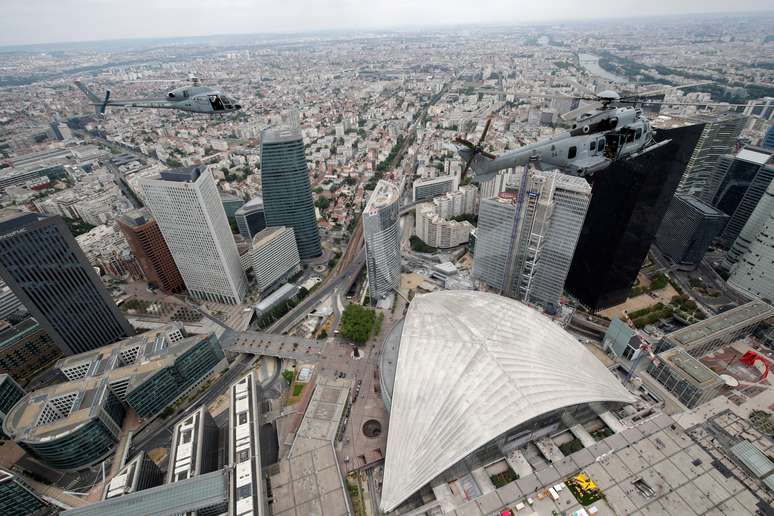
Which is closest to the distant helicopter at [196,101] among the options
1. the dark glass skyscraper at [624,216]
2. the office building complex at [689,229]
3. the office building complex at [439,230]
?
the office building complex at [439,230]

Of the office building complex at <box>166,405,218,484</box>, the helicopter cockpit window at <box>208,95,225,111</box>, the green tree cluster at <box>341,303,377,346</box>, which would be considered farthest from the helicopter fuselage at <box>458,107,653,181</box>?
the office building complex at <box>166,405,218,484</box>

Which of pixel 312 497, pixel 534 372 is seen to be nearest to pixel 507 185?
pixel 534 372

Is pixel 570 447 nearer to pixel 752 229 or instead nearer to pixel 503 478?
pixel 503 478

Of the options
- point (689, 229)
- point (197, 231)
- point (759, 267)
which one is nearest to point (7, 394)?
point (197, 231)

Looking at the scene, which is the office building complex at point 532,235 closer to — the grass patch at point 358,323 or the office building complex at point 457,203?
the grass patch at point 358,323

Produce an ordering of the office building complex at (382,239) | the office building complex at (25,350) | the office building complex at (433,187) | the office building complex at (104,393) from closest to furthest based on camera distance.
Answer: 1. the office building complex at (104,393)
2. the office building complex at (25,350)
3. the office building complex at (382,239)
4. the office building complex at (433,187)

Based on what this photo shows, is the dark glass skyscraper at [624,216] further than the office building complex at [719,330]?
No
